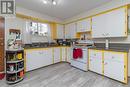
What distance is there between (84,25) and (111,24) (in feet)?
3.63

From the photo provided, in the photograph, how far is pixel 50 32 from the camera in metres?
4.46

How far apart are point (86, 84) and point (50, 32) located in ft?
9.89

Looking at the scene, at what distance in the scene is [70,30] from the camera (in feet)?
14.5

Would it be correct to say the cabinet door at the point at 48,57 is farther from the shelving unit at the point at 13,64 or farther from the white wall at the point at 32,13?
the white wall at the point at 32,13

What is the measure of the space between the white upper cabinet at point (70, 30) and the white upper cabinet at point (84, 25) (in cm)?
34

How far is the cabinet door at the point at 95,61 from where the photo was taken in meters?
2.72

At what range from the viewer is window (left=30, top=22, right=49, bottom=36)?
12.6 ft

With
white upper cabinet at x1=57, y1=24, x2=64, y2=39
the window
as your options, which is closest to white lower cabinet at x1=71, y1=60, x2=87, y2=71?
white upper cabinet at x1=57, y1=24, x2=64, y2=39

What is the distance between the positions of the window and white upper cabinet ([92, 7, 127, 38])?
2.26 meters

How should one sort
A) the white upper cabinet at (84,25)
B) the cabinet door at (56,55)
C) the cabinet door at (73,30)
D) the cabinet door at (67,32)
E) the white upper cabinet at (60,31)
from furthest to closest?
the white upper cabinet at (60,31) → the cabinet door at (67,32) → the cabinet door at (73,30) → the cabinet door at (56,55) → the white upper cabinet at (84,25)

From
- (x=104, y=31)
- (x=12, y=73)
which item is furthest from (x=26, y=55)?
(x=104, y=31)

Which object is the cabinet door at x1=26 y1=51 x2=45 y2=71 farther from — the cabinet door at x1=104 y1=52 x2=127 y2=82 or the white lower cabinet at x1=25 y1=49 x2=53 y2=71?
the cabinet door at x1=104 y1=52 x2=127 y2=82

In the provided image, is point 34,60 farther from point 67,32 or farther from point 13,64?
point 67,32

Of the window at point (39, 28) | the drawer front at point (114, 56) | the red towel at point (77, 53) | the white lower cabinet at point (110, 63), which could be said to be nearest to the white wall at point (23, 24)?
the window at point (39, 28)
